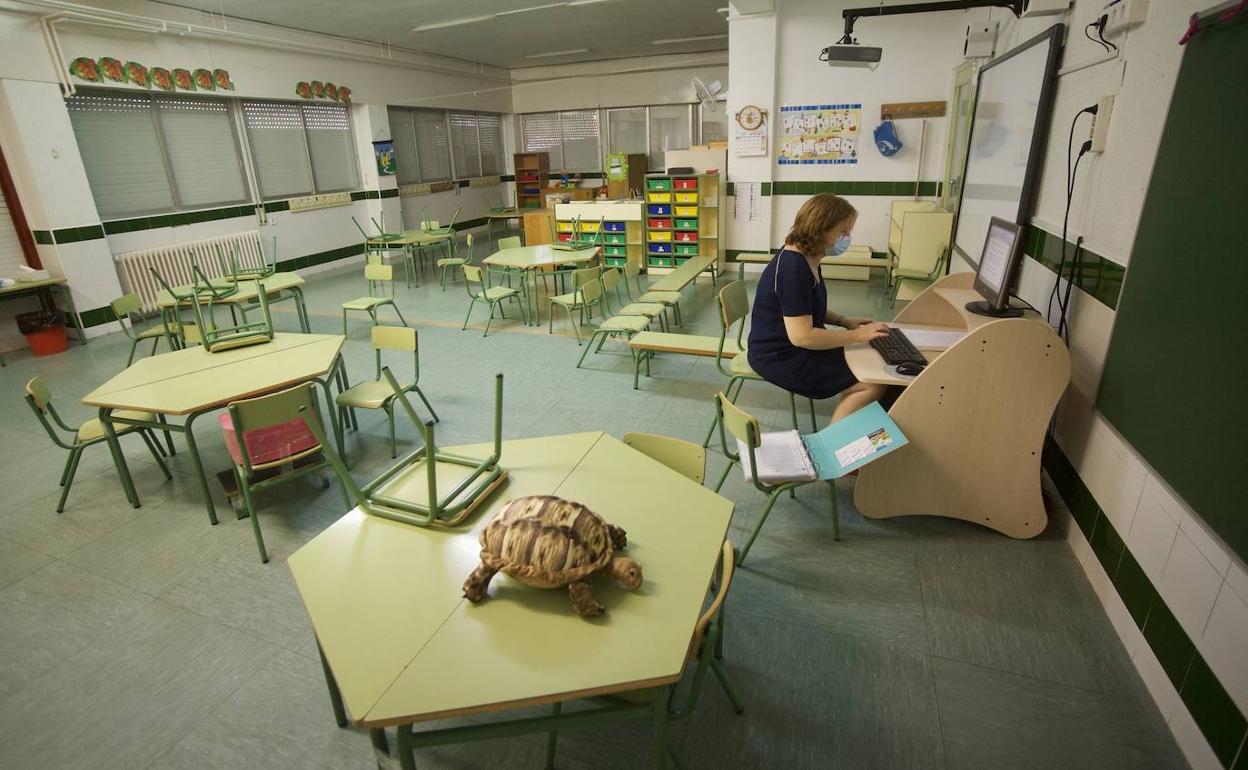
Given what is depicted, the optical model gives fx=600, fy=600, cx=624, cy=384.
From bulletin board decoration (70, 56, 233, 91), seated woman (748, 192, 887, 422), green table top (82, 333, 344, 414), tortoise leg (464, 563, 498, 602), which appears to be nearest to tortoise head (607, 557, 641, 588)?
tortoise leg (464, 563, 498, 602)

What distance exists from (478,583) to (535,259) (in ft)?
17.5

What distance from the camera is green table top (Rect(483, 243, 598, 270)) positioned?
248 inches

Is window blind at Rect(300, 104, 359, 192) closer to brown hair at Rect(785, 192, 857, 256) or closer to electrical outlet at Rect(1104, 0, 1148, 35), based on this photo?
brown hair at Rect(785, 192, 857, 256)

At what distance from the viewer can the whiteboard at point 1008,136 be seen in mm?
3148

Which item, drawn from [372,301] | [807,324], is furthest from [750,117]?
[807,324]

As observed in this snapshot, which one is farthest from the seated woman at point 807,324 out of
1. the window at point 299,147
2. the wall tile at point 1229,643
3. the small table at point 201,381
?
the window at point 299,147

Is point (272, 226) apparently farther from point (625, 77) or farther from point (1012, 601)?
point (1012, 601)

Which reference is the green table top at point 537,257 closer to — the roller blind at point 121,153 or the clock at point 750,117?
the clock at point 750,117

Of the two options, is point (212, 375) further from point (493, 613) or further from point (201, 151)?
point (201, 151)

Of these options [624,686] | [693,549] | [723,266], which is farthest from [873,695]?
[723,266]

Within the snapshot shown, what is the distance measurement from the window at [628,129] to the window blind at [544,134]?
1.38 metres

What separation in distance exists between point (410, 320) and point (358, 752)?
5404mm

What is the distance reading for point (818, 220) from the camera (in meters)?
2.75

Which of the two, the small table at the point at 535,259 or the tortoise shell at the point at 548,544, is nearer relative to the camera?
the tortoise shell at the point at 548,544
